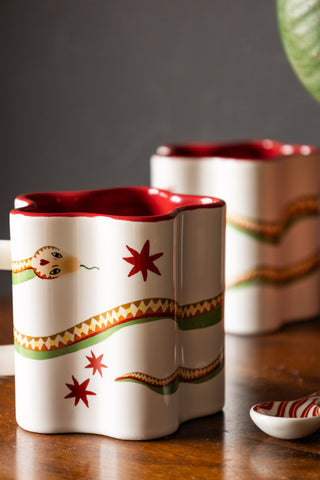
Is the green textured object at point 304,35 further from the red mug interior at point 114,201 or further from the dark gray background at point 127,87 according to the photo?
the dark gray background at point 127,87

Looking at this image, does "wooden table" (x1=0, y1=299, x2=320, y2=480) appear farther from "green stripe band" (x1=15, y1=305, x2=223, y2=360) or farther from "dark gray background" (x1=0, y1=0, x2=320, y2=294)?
"dark gray background" (x1=0, y1=0, x2=320, y2=294)

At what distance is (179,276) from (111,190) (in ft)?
0.36

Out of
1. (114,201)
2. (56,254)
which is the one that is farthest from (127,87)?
(56,254)

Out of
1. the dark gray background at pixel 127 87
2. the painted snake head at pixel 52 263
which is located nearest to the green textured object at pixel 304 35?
the painted snake head at pixel 52 263

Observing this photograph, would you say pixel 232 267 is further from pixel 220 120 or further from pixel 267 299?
pixel 220 120

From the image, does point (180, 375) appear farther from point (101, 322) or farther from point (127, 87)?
point (127, 87)

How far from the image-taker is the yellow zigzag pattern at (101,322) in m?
0.47

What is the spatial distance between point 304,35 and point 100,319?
10.0 inches

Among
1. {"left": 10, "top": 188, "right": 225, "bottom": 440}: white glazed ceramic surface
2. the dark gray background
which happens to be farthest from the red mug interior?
the dark gray background

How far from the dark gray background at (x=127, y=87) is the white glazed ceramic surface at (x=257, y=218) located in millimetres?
235

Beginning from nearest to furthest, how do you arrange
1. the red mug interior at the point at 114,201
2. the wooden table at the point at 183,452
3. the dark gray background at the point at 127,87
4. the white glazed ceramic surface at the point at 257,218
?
1. the wooden table at the point at 183,452
2. the red mug interior at the point at 114,201
3. the white glazed ceramic surface at the point at 257,218
4. the dark gray background at the point at 127,87

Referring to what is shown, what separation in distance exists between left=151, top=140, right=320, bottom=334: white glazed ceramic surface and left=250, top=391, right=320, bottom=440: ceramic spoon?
0.67 ft

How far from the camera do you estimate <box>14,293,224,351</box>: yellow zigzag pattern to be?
18.4 inches

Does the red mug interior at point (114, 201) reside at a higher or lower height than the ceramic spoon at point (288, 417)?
higher
